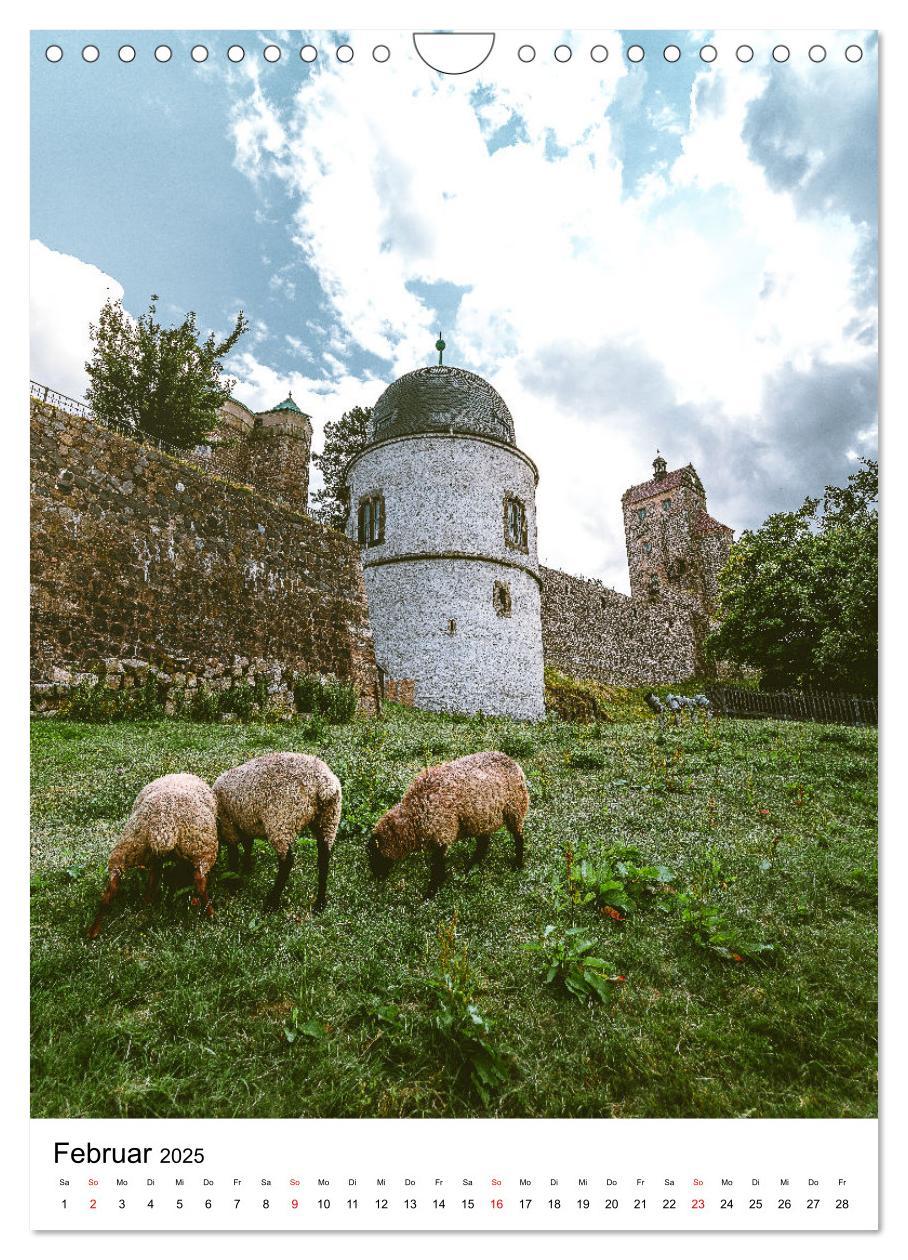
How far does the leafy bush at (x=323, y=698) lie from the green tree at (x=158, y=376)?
4630mm

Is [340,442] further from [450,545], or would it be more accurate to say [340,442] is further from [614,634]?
[614,634]

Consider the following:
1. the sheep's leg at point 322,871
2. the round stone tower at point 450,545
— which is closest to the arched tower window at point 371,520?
the round stone tower at point 450,545

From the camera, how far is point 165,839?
346 centimetres

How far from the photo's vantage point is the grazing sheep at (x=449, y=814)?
4.16m

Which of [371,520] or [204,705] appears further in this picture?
[371,520]

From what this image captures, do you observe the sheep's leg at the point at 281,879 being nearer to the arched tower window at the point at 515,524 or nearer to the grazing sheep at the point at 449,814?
the grazing sheep at the point at 449,814

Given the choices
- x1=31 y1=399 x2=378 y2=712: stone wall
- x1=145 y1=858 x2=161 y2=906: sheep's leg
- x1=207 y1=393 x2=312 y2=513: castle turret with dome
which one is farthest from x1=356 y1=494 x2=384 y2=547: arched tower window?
x1=145 y1=858 x2=161 y2=906: sheep's leg

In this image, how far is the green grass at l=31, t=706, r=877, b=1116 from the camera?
95.8 inches

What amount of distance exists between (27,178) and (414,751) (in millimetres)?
6177

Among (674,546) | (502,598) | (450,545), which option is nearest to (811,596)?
(502,598)

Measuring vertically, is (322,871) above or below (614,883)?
above

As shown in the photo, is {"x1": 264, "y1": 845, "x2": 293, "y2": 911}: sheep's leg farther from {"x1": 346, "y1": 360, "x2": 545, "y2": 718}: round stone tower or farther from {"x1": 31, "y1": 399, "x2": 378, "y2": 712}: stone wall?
{"x1": 346, "y1": 360, "x2": 545, "y2": 718}: round stone tower

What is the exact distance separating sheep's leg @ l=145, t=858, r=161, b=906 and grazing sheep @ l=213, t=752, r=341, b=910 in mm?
416

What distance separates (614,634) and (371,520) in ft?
56.7
